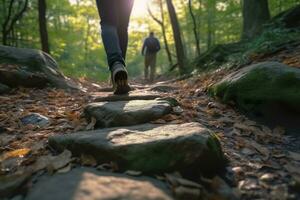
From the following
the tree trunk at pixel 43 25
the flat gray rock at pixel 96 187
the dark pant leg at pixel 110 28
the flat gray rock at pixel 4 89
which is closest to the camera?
the flat gray rock at pixel 96 187

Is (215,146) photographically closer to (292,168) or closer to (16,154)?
(292,168)

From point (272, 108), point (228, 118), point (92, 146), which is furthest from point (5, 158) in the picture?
point (272, 108)

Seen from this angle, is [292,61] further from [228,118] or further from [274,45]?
[228,118]

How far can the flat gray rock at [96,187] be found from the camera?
5.02ft

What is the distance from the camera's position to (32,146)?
7.50 ft

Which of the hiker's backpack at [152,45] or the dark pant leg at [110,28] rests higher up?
the hiker's backpack at [152,45]

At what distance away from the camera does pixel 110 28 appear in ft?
10.4

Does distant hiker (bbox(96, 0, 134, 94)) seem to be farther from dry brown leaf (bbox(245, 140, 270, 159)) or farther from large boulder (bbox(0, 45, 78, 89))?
large boulder (bbox(0, 45, 78, 89))

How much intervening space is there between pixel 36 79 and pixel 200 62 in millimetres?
5371

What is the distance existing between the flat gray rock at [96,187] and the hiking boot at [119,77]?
1.39 m

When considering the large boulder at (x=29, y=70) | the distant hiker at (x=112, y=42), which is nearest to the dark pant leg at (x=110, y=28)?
the distant hiker at (x=112, y=42)

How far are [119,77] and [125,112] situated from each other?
2.10ft

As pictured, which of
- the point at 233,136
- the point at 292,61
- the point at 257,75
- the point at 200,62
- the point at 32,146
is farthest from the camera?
the point at 200,62

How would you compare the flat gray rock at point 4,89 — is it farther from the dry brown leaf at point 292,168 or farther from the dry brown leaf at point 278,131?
the dry brown leaf at point 292,168
